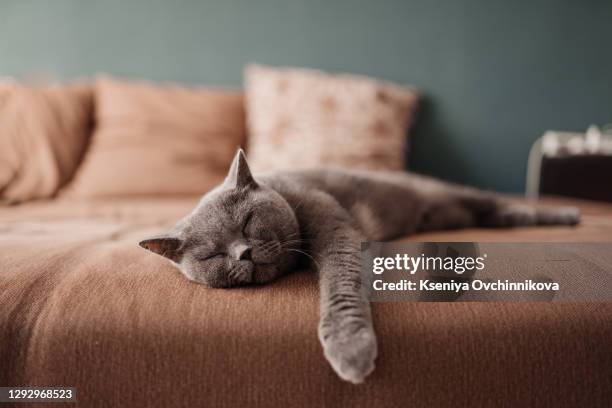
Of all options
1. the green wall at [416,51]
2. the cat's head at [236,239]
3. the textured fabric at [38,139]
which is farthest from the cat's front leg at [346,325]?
the green wall at [416,51]

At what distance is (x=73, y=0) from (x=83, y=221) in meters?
1.51

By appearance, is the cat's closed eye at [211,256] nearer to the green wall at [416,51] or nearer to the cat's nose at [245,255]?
the cat's nose at [245,255]

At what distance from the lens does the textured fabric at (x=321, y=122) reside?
1724 mm

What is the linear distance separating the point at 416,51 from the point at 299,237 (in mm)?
1703

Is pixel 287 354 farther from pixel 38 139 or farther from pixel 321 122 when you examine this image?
pixel 38 139

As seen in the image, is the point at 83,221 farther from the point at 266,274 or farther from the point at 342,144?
the point at 342,144

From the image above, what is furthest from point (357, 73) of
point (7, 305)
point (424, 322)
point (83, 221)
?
point (7, 305)

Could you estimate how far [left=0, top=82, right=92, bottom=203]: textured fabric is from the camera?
60.5 inches

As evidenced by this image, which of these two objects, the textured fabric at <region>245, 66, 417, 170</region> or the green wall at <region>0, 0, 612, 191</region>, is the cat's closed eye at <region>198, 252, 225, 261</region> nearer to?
the textured fabric at <region>245, 66, 417, 170</region>

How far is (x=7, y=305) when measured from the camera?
0.70 m

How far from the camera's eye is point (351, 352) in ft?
2.01

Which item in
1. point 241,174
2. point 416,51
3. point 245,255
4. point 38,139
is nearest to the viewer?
point 245,255

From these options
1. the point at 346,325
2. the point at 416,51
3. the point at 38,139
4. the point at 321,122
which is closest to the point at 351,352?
the point at 346,325

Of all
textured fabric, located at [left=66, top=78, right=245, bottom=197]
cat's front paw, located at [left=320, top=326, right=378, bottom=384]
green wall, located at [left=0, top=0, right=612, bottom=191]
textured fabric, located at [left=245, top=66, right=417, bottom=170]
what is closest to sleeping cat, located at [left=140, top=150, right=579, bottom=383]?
cat's front paw, located at [left=320, top=326, right=378, bottom=384]
